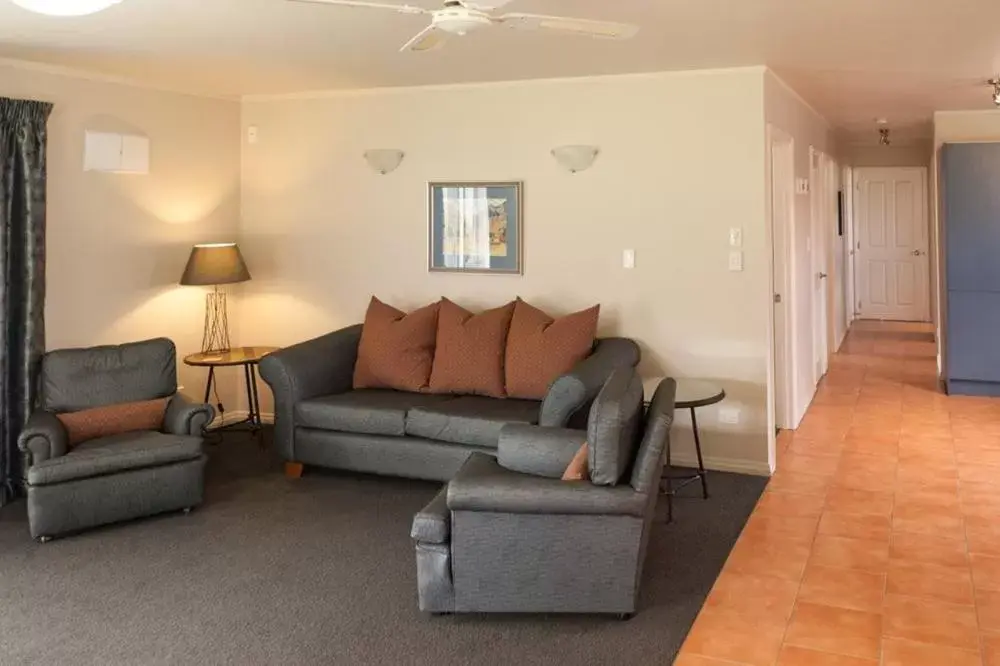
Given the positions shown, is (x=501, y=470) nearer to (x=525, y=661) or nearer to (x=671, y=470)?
(x=525, y=661)

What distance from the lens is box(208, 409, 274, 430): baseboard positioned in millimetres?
6121

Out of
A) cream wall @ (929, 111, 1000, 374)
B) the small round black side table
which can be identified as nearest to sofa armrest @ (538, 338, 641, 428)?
the small round black side table

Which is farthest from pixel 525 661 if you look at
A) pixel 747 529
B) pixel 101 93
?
pixel 101 93

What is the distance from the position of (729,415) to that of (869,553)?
1373 mm

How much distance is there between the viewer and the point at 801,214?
20.4 feet

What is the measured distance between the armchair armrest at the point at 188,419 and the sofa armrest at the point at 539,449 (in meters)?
1.84

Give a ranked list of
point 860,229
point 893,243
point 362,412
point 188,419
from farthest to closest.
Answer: point 860,229
point 893,243
point 362,412
point 188,419

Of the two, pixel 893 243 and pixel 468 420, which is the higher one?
pixel 893 243

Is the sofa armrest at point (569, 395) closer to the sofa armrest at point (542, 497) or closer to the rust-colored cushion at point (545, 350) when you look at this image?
the rust-colored cushion at point (545, 350)

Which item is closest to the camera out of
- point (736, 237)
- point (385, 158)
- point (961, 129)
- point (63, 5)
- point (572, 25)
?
point (63, 5)

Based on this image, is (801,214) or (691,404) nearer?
(691,404)

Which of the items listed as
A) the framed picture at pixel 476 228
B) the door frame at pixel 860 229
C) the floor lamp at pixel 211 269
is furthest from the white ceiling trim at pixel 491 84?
the door frame at pixel 860 229

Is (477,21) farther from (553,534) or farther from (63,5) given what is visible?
(553,534)

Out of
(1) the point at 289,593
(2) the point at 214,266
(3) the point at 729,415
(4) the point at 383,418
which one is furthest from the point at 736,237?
(2) the point at 214,266
